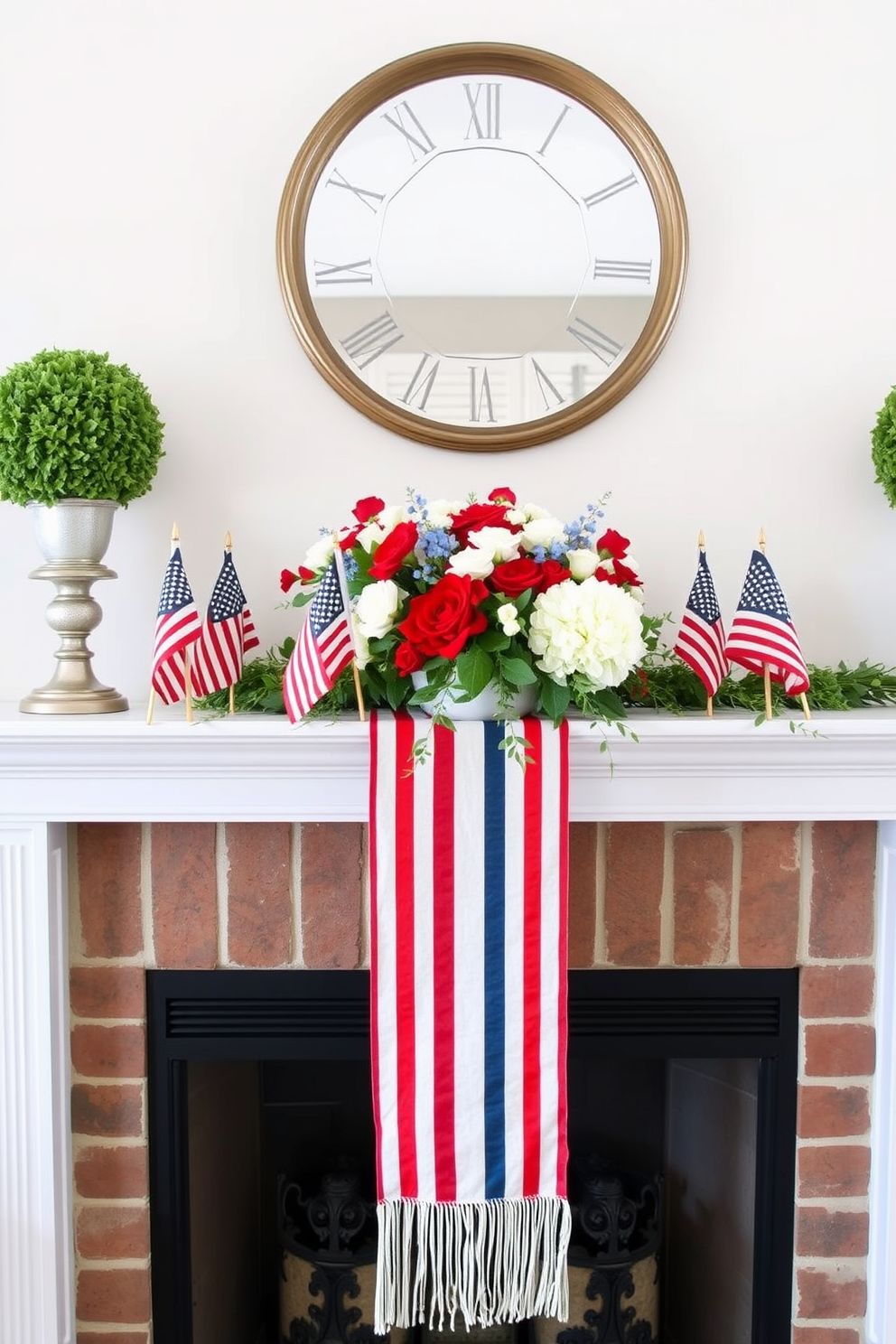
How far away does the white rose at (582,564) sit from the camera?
3.98 ft

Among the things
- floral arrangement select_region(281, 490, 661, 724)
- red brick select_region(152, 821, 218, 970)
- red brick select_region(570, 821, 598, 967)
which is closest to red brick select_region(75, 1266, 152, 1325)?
red brick select_region(152, 821, 218, 970)

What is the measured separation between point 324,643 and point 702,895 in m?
0.68

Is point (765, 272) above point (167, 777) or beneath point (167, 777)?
above

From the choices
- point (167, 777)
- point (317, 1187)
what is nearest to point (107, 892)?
point (167, 777)

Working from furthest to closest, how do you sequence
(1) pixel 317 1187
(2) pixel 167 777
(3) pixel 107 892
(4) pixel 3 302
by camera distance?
(1) pixel 317 1187, (4) pixel 3 302, (3) pixel 107 892, (2) pixel 167 777

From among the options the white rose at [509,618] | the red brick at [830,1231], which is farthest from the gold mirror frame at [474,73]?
the red brick at [830,1231]

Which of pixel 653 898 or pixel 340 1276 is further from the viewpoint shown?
pixel 340 1276

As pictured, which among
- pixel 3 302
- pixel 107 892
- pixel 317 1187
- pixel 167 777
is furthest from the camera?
pixel 317 1187

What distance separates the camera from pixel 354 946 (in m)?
1.38

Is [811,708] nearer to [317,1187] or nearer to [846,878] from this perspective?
[846,878]

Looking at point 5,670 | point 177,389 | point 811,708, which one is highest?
point 177,389

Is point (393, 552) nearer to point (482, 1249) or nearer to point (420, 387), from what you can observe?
point (420, 387)

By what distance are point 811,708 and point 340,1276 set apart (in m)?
1.17

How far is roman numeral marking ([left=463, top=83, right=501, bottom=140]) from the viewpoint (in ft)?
4.87
